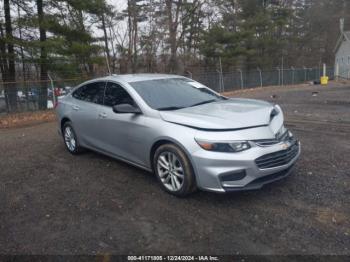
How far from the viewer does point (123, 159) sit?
4715 millimetres

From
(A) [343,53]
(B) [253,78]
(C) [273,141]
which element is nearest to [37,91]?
(C) [273,141]

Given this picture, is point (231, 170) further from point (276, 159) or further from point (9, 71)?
point (9, 71)

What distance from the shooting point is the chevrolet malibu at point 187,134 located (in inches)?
136

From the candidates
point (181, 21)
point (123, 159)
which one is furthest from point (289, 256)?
point (181, 21)

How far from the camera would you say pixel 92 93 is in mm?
5480

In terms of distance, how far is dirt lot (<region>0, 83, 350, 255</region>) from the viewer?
9.64 ft

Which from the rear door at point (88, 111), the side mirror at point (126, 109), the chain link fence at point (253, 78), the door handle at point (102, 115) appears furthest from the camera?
the chain link fence at point (253, 78)

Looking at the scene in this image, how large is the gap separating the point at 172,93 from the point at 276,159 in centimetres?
187

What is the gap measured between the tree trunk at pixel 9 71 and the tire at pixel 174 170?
10363 mm

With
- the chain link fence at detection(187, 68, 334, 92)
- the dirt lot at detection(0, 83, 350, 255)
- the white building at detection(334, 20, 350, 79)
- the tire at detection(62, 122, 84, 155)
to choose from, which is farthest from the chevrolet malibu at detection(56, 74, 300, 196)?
the white building at detection(334, 20, 350, 79)

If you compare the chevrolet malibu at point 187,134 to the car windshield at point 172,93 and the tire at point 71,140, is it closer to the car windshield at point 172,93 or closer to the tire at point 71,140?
the car windshield at point 172,93

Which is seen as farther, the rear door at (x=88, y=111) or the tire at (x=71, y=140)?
the tire at (x=71, y=140)

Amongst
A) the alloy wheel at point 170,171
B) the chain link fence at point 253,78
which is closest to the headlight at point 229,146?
the alloy wheel at point 170,171

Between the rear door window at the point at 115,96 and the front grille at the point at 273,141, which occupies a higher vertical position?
the rear door window at the point at 115,96
